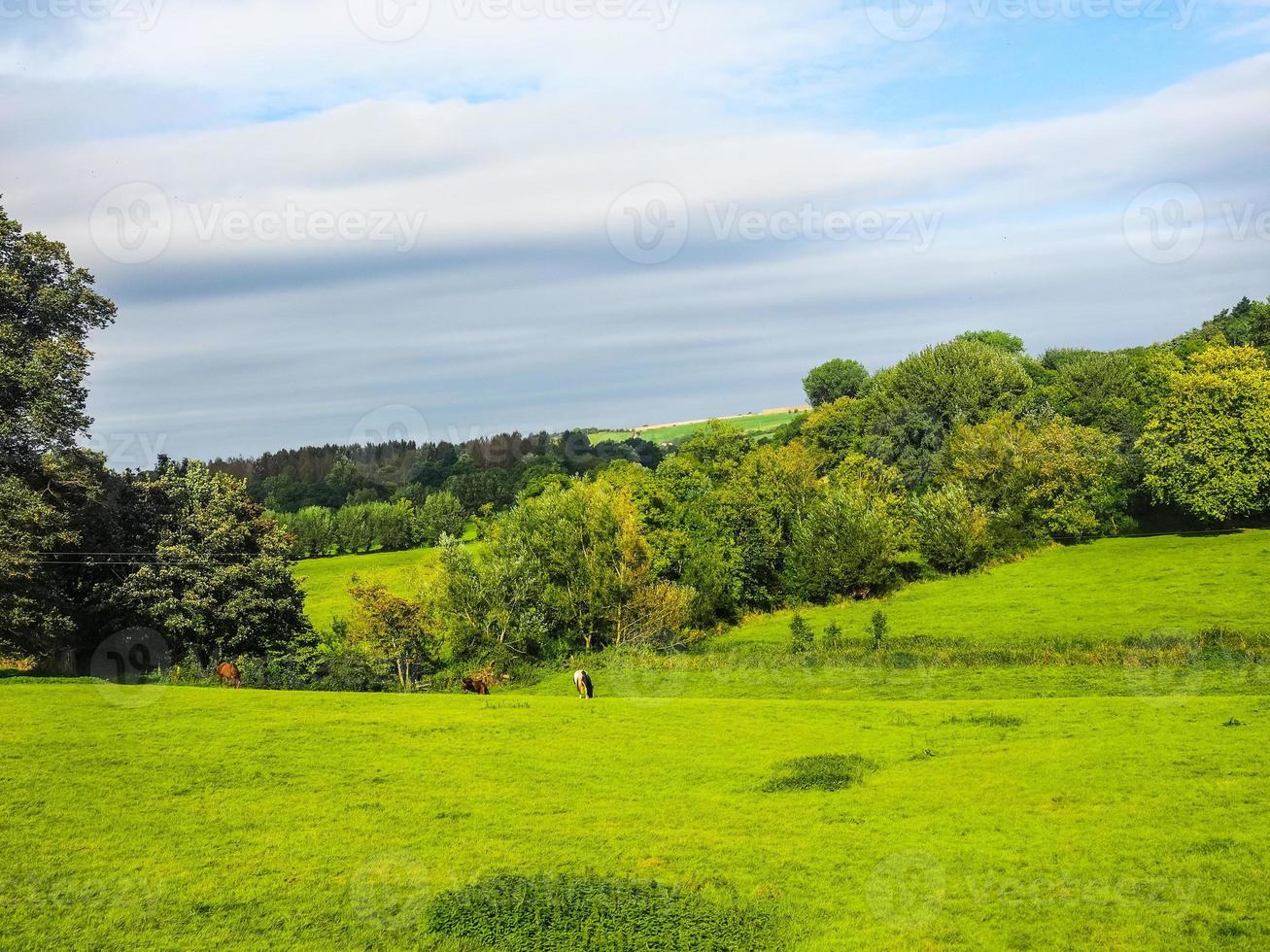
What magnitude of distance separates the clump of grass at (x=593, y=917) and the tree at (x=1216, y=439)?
7265 cm

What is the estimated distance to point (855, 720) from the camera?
3369 cm

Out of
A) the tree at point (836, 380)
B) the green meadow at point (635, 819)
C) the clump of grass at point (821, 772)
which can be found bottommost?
the clump of grass at point (821, 772)

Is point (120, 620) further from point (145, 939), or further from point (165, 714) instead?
point (145, 939)

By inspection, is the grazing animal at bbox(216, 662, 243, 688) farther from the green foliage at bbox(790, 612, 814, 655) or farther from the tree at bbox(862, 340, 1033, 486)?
the tree at bbox(862, 340, 1033, 486)

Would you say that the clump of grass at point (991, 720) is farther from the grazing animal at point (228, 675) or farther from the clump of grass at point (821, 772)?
the grazing animal at point (228, 675)

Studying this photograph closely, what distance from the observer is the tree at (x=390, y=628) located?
52.0 m

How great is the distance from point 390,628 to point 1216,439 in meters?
65.1

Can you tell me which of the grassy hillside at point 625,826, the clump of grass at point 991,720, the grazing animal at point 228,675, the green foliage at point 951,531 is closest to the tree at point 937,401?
the green foliage at point 951,531

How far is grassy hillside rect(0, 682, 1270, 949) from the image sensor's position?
1606cm

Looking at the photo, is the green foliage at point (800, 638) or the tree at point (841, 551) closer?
the green foliage at point (800, 638)

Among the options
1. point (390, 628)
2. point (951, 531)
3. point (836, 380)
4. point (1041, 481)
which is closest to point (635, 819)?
point (390, 628)

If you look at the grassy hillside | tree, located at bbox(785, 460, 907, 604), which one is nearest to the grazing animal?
the grassy hillside

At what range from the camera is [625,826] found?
21609mm

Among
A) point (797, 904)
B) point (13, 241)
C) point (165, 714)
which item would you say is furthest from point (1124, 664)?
point (13, 241)
